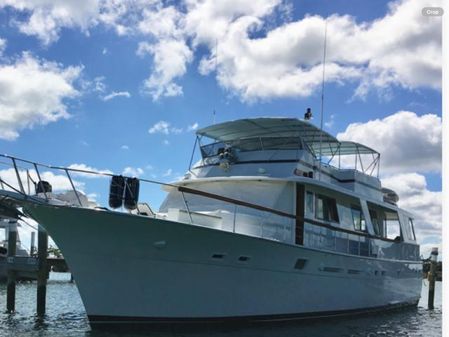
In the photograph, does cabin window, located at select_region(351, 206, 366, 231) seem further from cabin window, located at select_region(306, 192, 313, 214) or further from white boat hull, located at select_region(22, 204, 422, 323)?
white boat hull, located at select_region(22, 204, 422, 323)

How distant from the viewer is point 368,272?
13031 mm

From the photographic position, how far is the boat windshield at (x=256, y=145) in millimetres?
12516

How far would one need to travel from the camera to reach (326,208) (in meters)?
12.4

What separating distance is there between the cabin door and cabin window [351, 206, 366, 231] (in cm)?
231

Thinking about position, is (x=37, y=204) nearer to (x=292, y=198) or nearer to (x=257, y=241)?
(x=257, y=241)

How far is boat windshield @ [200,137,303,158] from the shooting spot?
1252 centimetres

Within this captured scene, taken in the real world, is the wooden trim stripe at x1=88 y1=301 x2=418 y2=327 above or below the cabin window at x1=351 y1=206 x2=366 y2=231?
below

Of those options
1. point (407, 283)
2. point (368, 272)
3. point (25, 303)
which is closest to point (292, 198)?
point (368, 272)

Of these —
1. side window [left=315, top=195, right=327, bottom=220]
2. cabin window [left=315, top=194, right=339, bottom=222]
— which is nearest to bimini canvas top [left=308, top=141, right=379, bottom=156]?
cabin window [left=315, top=194, right=339, bottom=222]

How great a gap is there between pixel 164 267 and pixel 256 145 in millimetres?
4792

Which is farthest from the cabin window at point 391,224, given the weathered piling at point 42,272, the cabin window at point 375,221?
the weathered piling at point 42,272

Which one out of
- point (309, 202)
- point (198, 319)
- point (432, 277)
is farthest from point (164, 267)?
point (432, 277)

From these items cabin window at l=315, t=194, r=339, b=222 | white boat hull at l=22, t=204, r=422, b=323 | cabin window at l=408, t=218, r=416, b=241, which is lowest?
white boat hull at l=22, t=204, r=422, b=323

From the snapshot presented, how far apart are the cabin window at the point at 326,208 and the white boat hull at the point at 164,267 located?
1.93 m
